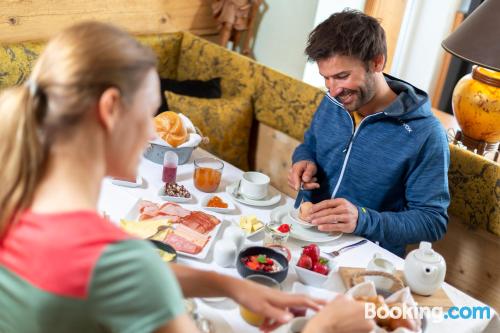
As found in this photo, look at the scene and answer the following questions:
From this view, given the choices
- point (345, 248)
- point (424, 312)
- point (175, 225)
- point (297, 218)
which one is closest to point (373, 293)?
point (424, 312)

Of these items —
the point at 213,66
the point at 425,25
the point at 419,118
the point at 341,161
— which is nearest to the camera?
the point at 419,118

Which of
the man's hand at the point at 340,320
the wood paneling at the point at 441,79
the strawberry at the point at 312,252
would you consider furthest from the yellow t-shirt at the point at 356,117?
the wood paneling at the point at 441,79

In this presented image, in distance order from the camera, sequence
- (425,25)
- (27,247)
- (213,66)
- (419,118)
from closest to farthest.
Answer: (27,247), (419,118), (213,66), (425,25)

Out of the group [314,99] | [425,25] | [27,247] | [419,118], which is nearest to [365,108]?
[419,118]

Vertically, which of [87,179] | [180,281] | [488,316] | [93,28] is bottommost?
[488,316]

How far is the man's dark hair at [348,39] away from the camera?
1.89m

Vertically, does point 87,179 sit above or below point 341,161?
above

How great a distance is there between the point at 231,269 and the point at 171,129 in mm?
762

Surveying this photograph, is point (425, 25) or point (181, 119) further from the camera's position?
point (425, 25)

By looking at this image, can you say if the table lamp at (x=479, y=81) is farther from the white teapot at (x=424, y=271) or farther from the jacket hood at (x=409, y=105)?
the white teapot at (x=424, y=271)

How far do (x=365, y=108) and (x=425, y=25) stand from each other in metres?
1.96

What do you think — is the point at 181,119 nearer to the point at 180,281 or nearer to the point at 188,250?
the point at 188,250

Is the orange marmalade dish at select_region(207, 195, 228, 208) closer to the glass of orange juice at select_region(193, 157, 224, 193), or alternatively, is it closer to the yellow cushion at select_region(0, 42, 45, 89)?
the glass of orange juice at select_region(193, 157, 224, 193)

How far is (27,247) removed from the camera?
2.73ft
